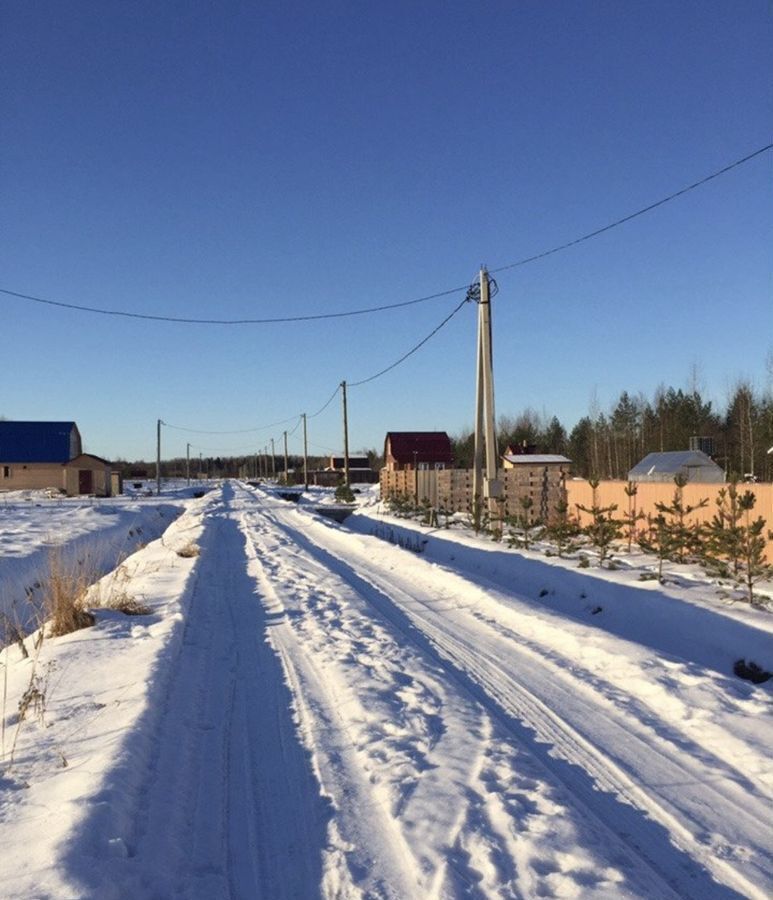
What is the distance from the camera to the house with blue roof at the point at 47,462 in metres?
52.6

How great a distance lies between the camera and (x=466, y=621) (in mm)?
8469

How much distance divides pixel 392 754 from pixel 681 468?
23754 millimetres

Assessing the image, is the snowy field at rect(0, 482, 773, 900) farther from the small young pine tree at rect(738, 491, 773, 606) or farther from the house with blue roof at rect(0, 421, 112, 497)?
the house with blue roof at rect(0, 421, 112, 497)

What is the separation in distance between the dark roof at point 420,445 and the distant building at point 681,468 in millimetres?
33302

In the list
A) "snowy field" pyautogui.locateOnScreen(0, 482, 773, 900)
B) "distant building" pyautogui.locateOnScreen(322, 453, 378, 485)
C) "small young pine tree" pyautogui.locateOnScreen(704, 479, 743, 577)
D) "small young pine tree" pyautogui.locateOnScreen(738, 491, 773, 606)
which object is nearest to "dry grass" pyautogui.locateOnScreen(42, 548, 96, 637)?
"snowy field" pyautogui.locateOnScreen(0, 482, 773, 900)

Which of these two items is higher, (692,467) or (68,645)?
(692,467)

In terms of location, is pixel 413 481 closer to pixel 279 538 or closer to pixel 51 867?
pixel 279 538

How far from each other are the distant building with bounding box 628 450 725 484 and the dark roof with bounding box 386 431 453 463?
109 feet

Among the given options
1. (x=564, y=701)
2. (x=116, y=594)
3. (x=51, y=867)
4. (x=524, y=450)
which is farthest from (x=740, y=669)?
(x=524, y=450)

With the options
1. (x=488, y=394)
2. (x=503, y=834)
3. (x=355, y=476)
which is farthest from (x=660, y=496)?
(x=355, y=476)

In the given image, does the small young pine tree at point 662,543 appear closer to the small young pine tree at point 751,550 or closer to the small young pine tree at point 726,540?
the small young pine tree at point 726,540

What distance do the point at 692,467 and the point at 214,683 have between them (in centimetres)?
2257

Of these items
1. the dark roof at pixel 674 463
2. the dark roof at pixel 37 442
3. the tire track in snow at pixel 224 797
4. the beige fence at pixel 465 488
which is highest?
the dark roof at pixel 37 442

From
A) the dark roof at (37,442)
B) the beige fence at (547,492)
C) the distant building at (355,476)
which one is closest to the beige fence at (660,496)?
the beige fence at (547,492)
